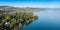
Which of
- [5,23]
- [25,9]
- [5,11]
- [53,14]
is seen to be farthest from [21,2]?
[5,23]

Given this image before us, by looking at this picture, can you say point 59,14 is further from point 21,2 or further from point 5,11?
point 5,11

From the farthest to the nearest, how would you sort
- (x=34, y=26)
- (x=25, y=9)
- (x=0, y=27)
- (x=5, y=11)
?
(x=25, y=9) → (x=5, y=11) → (x=34, y=26) → (x=0, y=27)

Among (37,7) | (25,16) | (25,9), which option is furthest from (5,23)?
(37,7)

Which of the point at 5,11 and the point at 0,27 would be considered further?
the point at 5,11

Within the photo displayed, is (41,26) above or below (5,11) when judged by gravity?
below

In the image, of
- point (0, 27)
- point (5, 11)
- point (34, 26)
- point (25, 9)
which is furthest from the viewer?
point (25, 9)

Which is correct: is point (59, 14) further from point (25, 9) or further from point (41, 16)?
point (25, 9)
